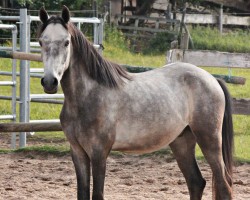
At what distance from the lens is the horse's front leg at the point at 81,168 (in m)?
5.70

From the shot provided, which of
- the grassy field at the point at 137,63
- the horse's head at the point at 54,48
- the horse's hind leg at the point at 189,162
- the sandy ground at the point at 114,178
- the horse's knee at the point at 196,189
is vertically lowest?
the grassy field at the point at 137,63

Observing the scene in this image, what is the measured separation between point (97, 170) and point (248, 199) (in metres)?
1.83

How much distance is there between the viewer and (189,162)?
648 cm

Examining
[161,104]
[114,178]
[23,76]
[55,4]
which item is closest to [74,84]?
[161,104]

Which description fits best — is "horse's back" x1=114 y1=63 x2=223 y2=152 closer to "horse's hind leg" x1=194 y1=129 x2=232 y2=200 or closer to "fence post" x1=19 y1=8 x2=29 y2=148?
"horse's hind leg" x1=194 y1=129 x2=232 y2=200

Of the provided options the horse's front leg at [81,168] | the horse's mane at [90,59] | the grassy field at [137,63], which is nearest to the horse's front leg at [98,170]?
the horse's front leg at [81,168]

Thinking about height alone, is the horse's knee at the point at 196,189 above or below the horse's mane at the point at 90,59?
below

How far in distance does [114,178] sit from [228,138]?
5.57ft

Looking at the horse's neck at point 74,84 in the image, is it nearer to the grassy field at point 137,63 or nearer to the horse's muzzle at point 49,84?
the horse's muzzle at point 49,84

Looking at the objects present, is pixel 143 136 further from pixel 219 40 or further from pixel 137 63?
pixel 219 40

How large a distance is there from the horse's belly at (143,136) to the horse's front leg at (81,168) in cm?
24

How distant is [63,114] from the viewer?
5.69 m

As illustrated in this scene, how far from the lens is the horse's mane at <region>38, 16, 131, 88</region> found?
5.56 meters

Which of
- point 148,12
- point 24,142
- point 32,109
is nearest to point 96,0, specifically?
point 148,12
